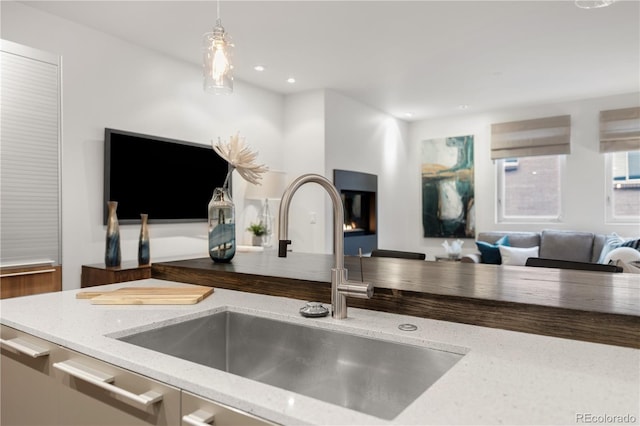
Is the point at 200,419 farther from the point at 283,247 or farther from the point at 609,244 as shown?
A: the point at 609,244

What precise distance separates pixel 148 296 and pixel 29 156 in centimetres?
186

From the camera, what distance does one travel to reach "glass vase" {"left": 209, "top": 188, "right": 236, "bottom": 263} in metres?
1.72

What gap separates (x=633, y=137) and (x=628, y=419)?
18.7 feet

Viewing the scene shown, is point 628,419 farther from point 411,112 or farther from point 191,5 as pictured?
point 411,112

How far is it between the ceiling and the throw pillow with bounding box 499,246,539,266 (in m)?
1.89

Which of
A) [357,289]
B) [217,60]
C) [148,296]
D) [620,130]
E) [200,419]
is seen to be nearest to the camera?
[200,419]

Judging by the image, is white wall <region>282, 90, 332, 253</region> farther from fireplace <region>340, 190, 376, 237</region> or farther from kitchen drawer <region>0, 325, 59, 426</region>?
kitchen drawer <region>0, 325, 59, 426</region>

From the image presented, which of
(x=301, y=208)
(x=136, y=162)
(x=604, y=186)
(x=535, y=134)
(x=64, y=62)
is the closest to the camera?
(x=64, y=62)

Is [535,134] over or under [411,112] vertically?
under

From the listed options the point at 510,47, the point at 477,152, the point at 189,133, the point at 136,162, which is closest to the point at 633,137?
the point at 477,152

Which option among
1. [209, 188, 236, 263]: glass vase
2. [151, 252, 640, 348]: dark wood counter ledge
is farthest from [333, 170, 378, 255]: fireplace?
[151, 252, 640, 348]: dark wood counter ledge

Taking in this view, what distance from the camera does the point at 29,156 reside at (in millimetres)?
2576

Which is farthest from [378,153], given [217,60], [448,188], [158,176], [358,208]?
[217,60]

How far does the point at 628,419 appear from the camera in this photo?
23.1 inches
